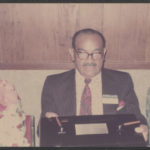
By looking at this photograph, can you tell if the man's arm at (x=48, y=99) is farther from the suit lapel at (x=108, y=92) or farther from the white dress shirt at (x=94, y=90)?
the suit lapel at (x=108, y=92)

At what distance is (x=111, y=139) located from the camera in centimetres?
224

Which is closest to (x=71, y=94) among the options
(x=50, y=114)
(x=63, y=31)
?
(x=50, y=114)

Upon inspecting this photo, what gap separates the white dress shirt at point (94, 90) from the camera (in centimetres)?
287

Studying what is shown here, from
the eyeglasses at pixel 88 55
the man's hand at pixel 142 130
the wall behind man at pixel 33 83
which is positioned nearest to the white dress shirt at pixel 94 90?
the eyeglasses at pixel 88 55

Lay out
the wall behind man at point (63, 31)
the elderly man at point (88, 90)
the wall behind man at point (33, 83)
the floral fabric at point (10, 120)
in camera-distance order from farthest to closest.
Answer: the wall behind man at point (33, 83)
the wall behind man at point (63, 31)
the elderly man at point (88, 90)
the floral fabric at point (10, 120)

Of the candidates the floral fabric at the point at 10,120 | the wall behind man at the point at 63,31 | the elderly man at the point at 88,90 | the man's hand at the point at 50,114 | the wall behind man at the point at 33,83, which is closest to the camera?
the floral fabric at the point at 10,120

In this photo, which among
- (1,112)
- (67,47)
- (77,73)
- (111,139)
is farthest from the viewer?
(67,47)

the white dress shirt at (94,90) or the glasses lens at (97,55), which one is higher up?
the glasses lens at (97,55)

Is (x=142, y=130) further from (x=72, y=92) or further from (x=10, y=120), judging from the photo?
(x=10, y=120)

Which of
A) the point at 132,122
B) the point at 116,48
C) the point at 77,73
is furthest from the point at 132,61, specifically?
the point at 132,122

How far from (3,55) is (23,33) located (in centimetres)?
28

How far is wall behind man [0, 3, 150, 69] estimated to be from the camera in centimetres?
292

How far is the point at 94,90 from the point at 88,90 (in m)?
0.05

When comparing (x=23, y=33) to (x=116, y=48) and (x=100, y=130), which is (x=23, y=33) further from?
(x=100, y=130)
